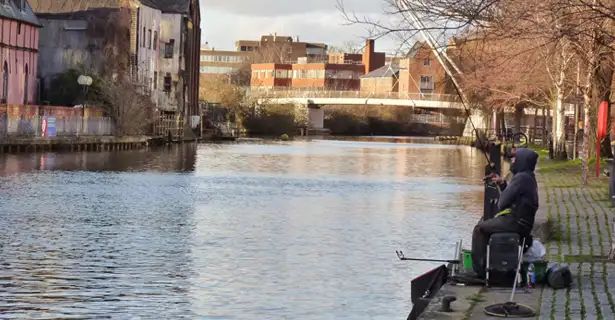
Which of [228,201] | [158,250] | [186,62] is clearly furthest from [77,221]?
[186,62]

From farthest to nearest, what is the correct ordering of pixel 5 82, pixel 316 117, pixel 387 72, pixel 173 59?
pixel 387 72 < pixel 316 117 < pixel 173 59 < pixel 5 82

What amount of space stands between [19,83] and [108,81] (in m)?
7.22

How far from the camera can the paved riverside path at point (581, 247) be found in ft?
47.9

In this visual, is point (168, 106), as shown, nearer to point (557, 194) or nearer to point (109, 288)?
point (557, 194)

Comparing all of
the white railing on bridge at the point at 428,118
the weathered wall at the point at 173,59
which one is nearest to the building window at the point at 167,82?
the weathered wall at the point at 173,59

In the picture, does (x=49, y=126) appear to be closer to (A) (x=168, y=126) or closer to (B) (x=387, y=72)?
(A) (x=168, y=126)

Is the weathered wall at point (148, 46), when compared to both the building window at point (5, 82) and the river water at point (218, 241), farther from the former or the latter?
the river water at point (218, 241)

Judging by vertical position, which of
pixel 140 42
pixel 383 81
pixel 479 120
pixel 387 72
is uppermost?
pixel 387 72

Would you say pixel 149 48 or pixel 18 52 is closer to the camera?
pixel 18 52

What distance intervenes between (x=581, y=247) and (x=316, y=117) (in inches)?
5862

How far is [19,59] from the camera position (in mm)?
86562

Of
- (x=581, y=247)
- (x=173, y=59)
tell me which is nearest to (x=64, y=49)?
(x=173, y=59)

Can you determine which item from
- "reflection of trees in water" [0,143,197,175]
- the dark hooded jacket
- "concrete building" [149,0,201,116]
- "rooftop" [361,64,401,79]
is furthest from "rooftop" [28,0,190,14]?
the dark hooded jacket

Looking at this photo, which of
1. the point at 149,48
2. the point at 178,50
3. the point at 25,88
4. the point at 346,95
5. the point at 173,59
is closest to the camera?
the point at 25,88
